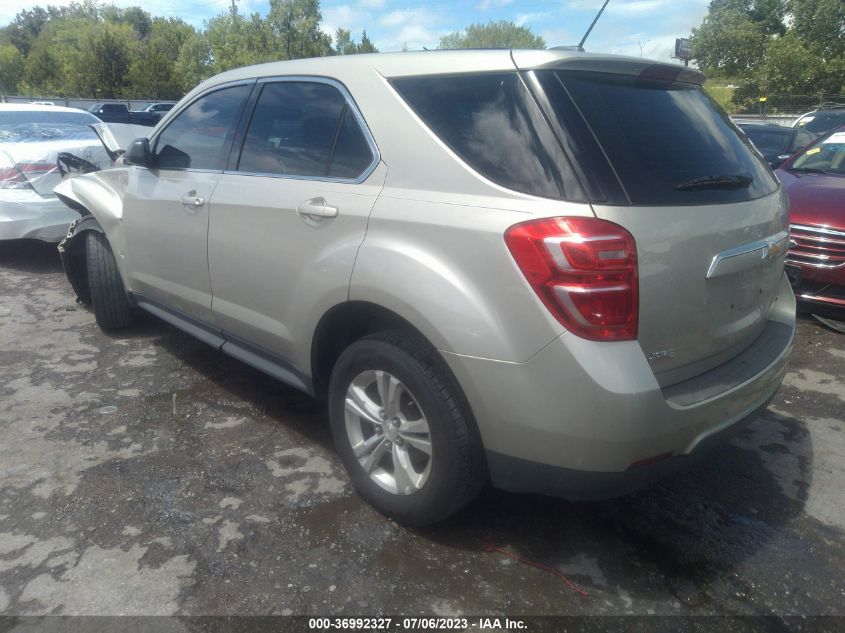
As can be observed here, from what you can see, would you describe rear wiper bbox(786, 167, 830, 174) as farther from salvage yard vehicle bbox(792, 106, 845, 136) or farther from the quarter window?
salvage yard vehicle bbox(792, 106, 845, 136)

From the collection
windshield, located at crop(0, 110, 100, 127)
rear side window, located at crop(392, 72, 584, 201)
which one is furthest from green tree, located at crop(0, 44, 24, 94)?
rear side window, located at crop(392, 72, 584, 201)

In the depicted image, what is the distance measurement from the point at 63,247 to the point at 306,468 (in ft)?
10.1

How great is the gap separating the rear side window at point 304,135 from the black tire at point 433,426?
0.73 m

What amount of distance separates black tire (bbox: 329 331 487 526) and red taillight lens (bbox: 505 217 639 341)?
0.47 m

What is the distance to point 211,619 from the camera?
6.95 feet

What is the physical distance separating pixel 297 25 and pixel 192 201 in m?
62.6

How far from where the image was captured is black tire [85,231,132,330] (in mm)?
4496

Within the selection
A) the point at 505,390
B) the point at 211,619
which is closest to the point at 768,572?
the point at 505,390

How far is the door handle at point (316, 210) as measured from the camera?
259 cm

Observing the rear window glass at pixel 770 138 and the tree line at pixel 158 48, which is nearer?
the rear window glass at pixel 770 138

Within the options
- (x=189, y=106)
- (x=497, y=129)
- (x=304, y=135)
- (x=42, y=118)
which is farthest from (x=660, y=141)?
(x=42, y=118)

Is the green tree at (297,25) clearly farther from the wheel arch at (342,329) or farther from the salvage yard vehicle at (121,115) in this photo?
the wheel arch at (342,329)

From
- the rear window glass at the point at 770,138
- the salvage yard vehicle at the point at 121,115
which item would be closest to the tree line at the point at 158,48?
the salvage yard vehicle at the point at 121,115

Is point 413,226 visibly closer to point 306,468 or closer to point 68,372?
point 306,468
